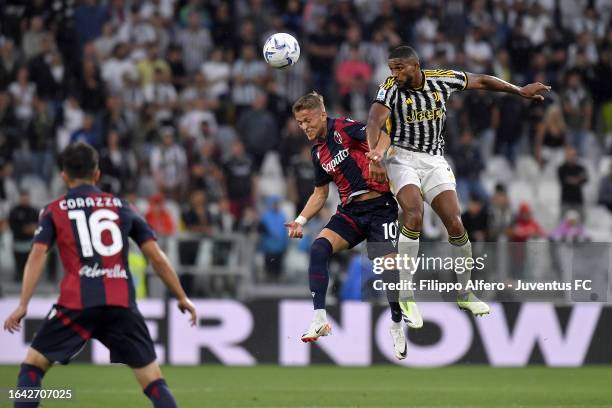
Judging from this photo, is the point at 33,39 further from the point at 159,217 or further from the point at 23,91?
the point at 159,217

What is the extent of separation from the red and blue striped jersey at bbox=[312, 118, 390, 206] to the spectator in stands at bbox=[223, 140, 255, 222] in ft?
25.0

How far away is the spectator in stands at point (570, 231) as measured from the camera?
17188mm

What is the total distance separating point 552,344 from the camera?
15852 millimetres

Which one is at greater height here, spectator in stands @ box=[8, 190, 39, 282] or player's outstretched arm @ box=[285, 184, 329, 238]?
player's outstretched arm @ box=[285, 184, 329, 238]

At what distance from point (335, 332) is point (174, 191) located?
13.2 ft

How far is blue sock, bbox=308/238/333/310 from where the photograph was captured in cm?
1060

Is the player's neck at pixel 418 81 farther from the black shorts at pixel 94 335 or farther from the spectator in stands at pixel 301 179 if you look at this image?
the spectator in stands at pixel 301 179

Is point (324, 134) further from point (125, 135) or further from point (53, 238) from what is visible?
point (125, 135)

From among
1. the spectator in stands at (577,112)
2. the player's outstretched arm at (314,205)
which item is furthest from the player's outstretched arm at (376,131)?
the spectator in stands at (577,112)

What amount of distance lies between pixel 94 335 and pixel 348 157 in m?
3.55

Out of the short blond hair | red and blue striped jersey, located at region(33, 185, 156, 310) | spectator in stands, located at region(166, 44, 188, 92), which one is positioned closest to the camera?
red and blue striped jersey, located at region(33, 185, 156, 310)

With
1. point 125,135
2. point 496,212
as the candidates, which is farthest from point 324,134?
point 125,135

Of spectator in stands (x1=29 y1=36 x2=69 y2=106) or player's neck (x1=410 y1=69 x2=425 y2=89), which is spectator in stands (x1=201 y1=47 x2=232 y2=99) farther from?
player's neck (x1=410 y1=69 x2=425 y2=89)

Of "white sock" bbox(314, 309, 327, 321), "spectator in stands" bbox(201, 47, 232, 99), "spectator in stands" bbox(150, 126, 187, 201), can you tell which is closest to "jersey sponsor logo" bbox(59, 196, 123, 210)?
"white sock" bbox(314, 309, 327, 321)
